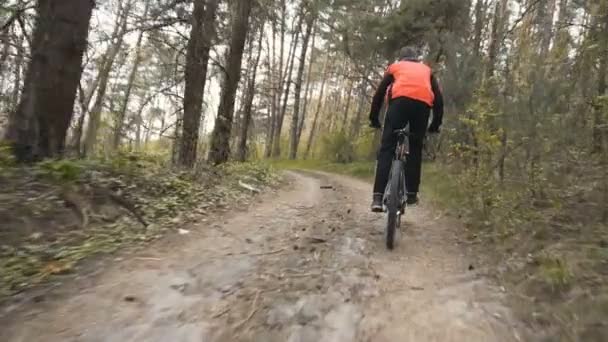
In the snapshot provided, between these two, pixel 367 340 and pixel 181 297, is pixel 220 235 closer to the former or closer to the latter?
pixel 181 297

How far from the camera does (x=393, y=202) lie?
4.02 meters

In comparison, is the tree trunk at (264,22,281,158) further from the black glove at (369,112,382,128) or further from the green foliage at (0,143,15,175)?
the green foliage at (0,143,15,175)

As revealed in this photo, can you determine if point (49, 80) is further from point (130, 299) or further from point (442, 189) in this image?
point (442, 189)

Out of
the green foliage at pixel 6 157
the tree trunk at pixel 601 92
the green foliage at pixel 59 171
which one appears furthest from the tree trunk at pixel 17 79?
the tree trunk at pixel 601 92

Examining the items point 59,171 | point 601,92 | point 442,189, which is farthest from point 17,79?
point 601,92

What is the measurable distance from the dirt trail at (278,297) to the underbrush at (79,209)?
15.5 inches

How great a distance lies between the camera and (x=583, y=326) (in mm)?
2207

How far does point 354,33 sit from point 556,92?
964 cm

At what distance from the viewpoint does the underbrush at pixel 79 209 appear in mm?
3195

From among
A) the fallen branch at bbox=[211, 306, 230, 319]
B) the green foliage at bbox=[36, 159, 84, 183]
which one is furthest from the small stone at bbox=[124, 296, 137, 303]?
the green foliage at bbox=[36, 159, 84, 183]

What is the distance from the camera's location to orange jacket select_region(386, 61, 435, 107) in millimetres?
4156

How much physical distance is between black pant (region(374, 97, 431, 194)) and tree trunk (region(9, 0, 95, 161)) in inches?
145

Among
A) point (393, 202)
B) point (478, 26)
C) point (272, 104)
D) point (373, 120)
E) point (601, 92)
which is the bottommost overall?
point (393, 202)

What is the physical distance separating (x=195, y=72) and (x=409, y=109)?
579 centimetres
